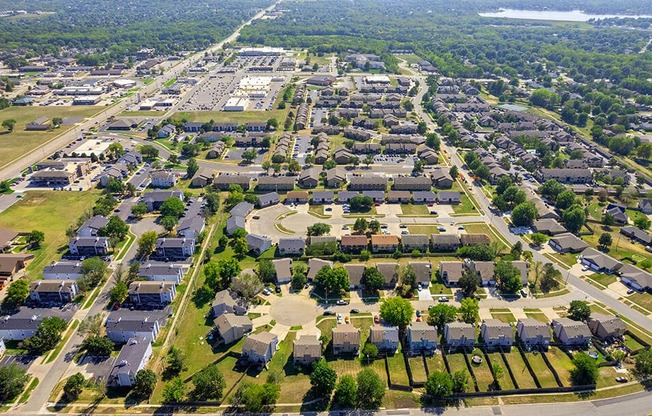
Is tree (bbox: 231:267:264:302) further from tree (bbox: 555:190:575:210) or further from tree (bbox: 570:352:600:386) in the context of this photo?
tree (bbox: 555:190:575:210)

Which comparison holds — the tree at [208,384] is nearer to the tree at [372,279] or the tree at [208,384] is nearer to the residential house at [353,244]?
the tree at [372,279]

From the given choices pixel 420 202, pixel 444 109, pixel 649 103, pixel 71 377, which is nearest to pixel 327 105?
pixel 444 109

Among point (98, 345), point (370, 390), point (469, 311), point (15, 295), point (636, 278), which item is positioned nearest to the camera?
point (370, 390)

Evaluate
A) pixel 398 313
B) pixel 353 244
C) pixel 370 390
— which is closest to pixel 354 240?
pixel 353 244

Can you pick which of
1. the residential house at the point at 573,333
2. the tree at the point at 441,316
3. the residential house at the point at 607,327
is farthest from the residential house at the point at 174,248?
the residential house at the point at 607,327

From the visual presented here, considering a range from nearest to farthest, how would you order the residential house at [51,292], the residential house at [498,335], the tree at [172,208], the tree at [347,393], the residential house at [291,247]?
the tree at [347,393], the residential house at [498,335], the residential house at [51,292], the residential house at [291,247], the tree at [172,208]

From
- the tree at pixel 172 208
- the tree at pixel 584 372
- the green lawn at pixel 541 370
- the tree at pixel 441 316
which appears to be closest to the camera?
the tree at pixel 584 372

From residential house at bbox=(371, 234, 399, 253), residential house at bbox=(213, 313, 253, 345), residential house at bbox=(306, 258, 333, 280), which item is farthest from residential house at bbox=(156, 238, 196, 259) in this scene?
residential house at bbox=(371, 234, 399, 253)

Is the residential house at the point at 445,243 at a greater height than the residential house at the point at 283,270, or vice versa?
the residential house at the point at 283,270

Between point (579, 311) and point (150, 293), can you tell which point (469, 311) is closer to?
point (579, 311)
